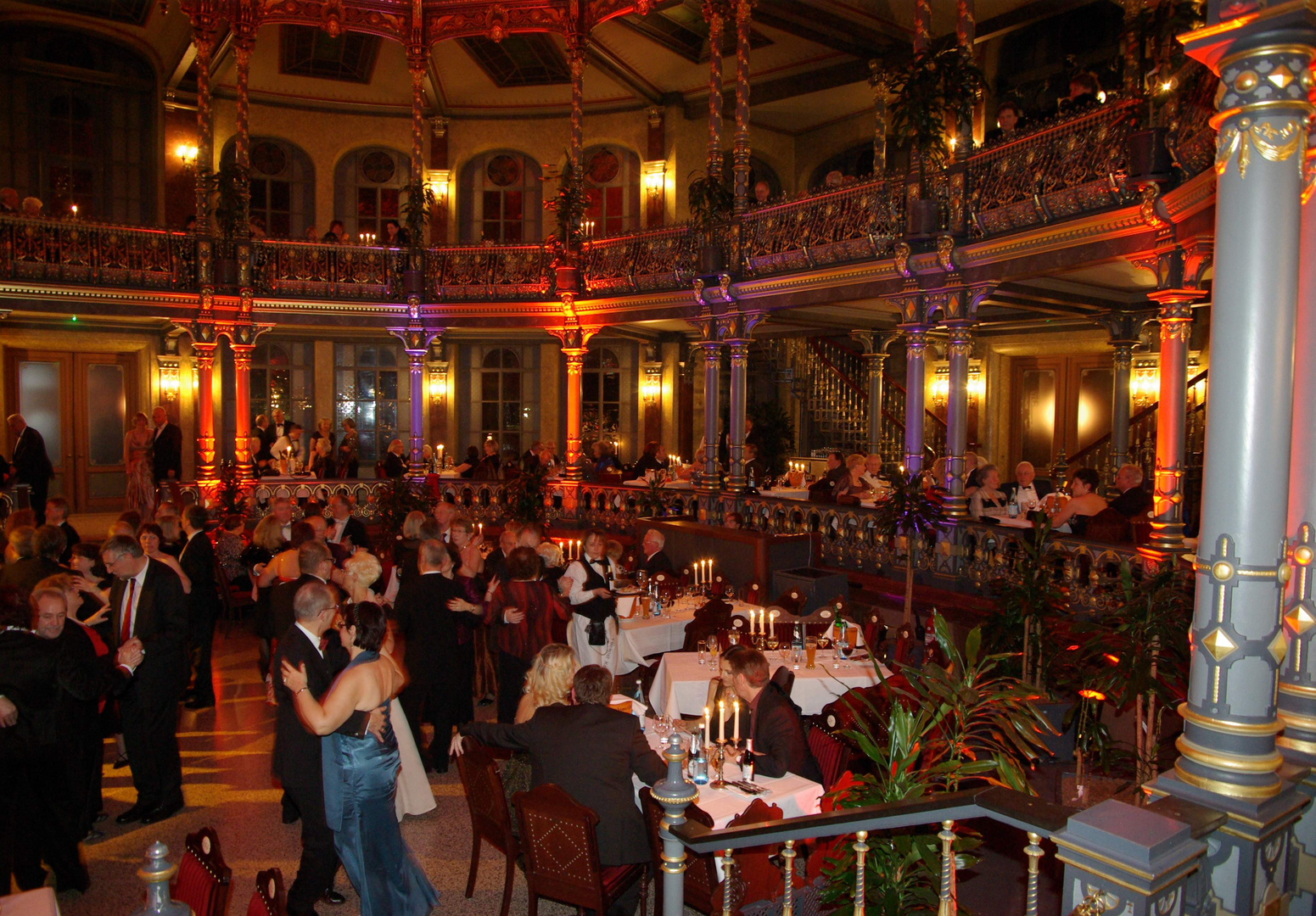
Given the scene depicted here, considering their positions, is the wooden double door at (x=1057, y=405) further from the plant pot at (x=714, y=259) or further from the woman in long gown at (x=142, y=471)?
the woman in long gown at (x=142, y=471)

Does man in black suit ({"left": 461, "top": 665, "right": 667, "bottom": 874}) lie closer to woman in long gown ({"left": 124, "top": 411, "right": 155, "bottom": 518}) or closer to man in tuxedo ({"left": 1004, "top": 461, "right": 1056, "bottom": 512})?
man in tuxedo ({"left": 1004, "top": 461, "right": 1056, "bottom": 512})

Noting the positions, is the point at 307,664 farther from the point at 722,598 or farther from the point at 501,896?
the point at 722,598

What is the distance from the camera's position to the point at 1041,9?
14.3 m

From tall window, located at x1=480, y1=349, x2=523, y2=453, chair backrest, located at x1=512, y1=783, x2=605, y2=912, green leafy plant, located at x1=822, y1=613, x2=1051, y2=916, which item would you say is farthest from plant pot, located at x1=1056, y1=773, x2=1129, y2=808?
tall window, located at x1=480, y1=349, x2=523, y2=453

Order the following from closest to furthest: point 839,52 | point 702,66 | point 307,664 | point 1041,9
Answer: point 307,664 < point 1041,9 < point 839,52 < point 702,66

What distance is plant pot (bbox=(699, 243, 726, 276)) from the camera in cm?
1379

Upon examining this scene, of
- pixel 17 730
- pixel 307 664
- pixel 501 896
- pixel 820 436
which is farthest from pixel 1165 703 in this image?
pixel 820 436

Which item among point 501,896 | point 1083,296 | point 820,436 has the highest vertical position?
point 1083,296

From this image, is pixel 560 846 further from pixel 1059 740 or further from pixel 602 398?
pixel 602 398

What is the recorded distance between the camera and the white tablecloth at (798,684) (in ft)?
22.1

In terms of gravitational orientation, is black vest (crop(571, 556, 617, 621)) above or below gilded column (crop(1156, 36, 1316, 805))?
below

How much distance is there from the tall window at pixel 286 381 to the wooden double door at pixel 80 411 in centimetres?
231

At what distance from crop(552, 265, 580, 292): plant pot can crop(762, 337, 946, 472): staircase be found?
5.82 m

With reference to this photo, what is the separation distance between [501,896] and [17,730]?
8.94 feet
